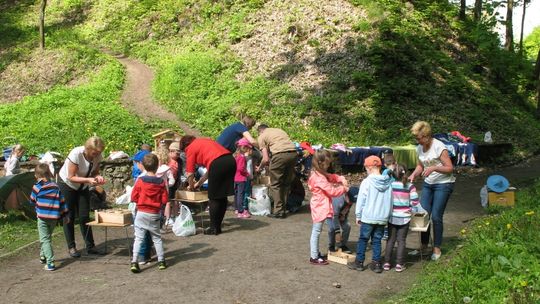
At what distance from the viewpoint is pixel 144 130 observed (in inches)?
714

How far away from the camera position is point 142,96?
23859 millimetres

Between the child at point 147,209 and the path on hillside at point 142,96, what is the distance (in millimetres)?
12528

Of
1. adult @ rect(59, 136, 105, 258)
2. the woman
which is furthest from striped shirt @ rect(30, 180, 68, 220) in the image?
the woman

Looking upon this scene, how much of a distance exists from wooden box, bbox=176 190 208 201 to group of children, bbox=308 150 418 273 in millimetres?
2523

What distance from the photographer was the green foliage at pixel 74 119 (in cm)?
1683

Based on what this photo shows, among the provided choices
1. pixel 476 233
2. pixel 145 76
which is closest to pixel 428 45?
pixel 145 76

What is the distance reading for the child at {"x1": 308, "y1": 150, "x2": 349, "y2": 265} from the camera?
24.5 ft

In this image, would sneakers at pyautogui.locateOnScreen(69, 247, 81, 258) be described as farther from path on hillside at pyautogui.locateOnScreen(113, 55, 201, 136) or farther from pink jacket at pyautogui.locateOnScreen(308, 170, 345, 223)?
path on hillside at pyautogui.locateOnScreen(113, 55, 201, 136)

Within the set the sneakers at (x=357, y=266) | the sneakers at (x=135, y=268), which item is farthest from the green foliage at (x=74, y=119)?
the sneakers at (x=357, y=266)

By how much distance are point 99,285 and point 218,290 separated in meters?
1.47

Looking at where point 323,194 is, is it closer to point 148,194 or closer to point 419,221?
point 419,221

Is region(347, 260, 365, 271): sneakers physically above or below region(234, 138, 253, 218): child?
below

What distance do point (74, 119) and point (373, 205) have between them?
47.7ft

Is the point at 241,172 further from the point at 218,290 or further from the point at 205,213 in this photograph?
the point at 218,290
